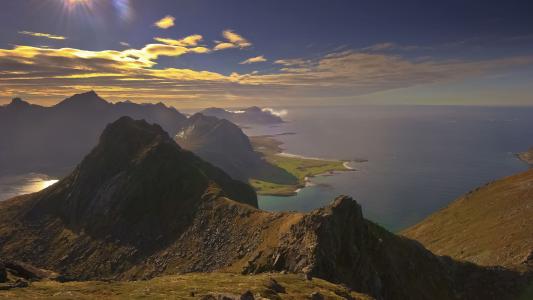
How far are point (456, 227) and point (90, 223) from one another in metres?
146

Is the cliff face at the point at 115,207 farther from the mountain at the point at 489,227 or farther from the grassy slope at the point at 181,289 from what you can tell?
the mountain at the point at 489,227

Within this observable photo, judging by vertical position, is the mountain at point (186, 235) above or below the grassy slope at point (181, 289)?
below

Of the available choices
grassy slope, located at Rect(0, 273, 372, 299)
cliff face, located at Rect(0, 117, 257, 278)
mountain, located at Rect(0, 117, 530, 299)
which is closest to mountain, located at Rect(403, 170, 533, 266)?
mountain, located at Rect(0, 117, 530, 299)

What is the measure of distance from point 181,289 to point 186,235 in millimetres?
57204

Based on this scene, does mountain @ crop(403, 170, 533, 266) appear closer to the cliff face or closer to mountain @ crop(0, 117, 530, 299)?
mountain @ crop(0, 117, 530, 299)

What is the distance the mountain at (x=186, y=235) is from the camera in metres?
64.0

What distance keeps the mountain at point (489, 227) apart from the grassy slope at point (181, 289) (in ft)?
236

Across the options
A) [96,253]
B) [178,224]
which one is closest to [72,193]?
[96,253]

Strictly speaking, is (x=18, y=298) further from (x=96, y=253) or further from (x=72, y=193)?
(x=72, y=193)

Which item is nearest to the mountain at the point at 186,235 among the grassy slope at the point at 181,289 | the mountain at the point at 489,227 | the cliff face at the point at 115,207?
the cliff face at the point at 115,207

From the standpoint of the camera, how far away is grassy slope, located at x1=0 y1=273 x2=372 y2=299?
3684 cm

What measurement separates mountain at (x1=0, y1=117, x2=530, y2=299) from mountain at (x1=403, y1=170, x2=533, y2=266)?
20.9 meters

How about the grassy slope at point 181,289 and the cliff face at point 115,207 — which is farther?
the cliff face at point 115,207

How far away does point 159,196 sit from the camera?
123 meters
